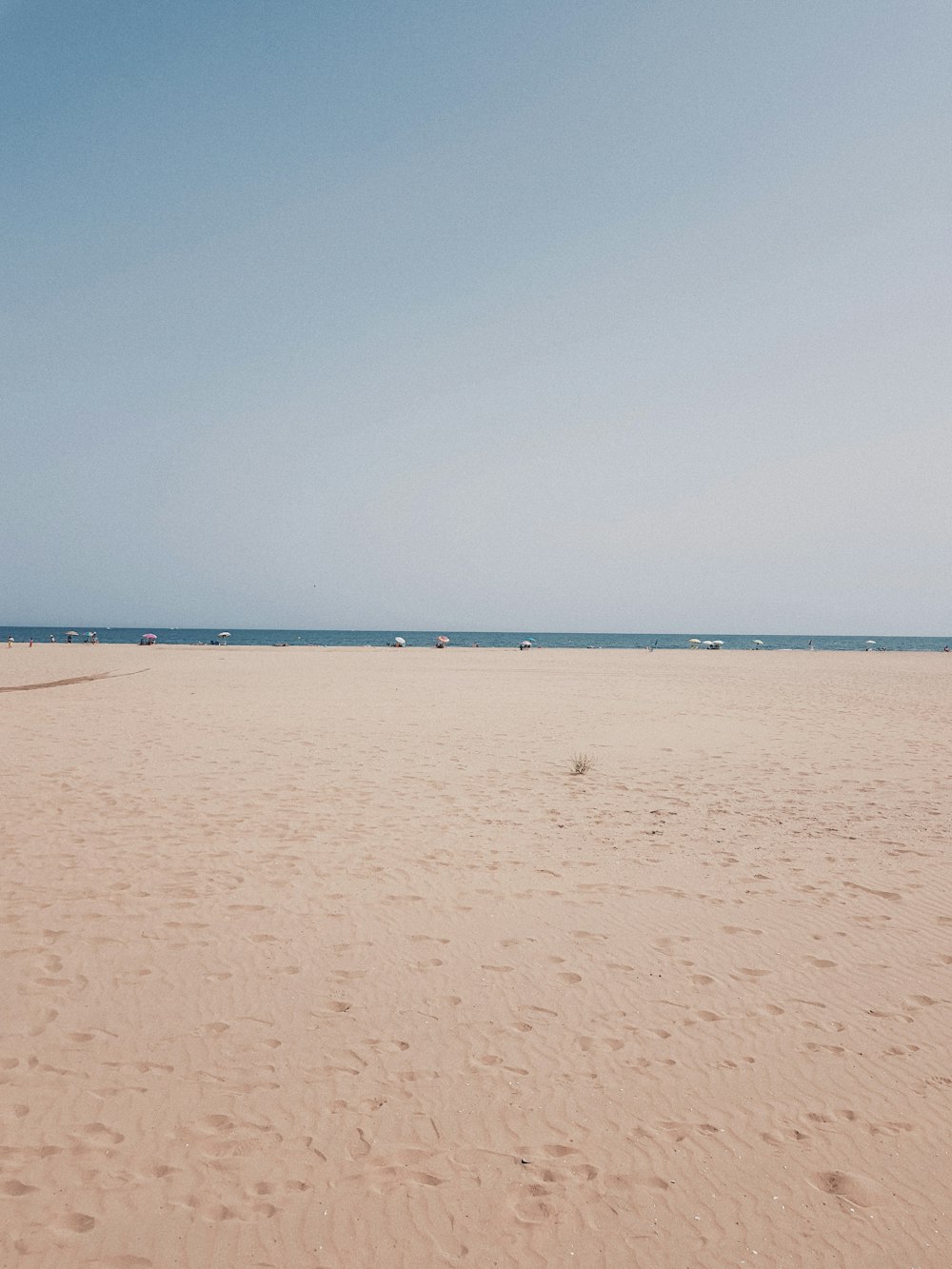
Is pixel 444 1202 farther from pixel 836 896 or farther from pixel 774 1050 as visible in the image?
pixel 836 896

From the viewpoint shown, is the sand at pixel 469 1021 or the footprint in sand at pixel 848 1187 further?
the footprint in sand at pixel 848 1187

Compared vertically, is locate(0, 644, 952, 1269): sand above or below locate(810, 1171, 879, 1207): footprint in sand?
above

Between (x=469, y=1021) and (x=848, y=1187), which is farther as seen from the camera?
(x=469, y=1021)

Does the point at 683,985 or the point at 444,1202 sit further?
the point at 683,985

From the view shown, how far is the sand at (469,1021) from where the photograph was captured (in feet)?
11.3

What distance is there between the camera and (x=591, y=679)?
107 feet

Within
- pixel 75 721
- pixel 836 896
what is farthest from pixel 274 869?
pixel 75 721

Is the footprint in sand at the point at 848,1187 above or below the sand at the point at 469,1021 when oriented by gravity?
below

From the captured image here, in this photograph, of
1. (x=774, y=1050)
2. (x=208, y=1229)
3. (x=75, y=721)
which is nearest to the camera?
(x=208, y=1229)

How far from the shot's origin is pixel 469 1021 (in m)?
5.07

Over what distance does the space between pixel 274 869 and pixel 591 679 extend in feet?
85.9

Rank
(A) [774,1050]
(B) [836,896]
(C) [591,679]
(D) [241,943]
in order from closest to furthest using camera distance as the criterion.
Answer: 1. (A) [774,1050]
2. (D) [241,943]
3. (B) [836,896]
4. (C) [591,679]

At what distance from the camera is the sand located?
11.3ft

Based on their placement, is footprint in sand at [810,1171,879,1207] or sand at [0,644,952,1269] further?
footprint in sand at [810,1171,879,1207]
